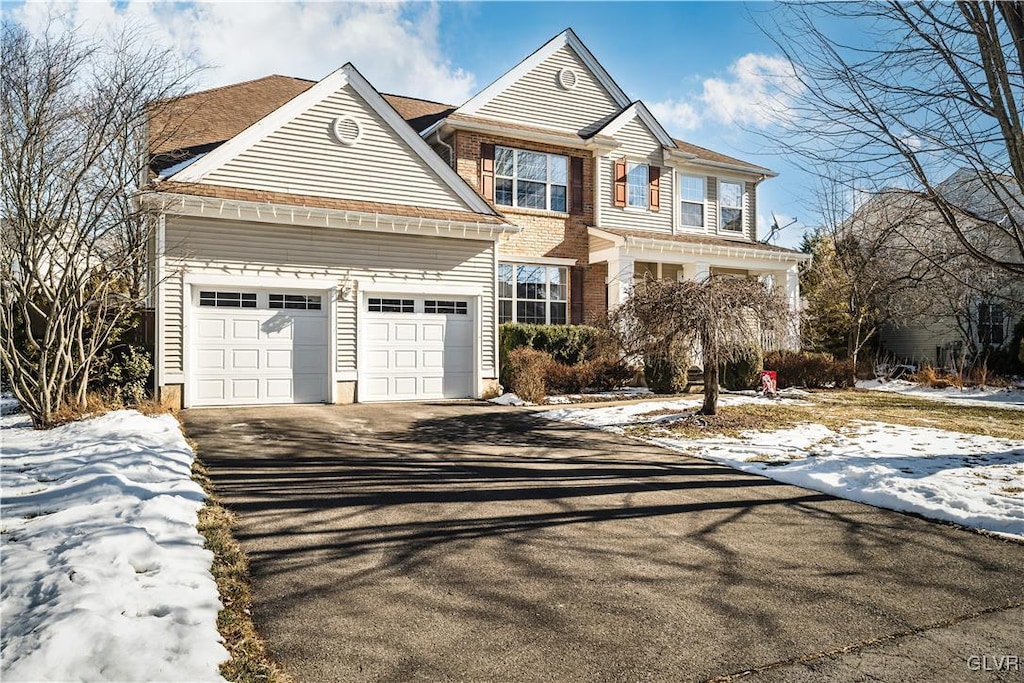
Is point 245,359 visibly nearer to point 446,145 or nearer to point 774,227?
point 446,145

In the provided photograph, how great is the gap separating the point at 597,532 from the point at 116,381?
998 cm

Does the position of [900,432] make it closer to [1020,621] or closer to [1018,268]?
[1018,268]

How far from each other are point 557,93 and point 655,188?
162 inches

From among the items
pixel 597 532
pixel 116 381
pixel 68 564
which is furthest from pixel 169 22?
pixel 597 532

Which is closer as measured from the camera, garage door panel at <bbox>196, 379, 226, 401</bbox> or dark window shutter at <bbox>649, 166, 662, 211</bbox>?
garage door panel at <bbox>196, 379, 226, 401</bbox>

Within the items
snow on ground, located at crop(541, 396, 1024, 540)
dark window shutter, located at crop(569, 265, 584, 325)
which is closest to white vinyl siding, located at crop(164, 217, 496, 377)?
dark window shutter, located at crop(569, 265, 584, 325)

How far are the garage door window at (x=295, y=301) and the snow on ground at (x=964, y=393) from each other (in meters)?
14.4

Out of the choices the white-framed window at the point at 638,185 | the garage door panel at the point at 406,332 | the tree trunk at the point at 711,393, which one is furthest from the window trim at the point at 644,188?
the tree trunk at the point at 711,393

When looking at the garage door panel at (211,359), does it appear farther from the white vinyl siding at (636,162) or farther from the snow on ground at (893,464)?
the white vinyl siding at (636,162)

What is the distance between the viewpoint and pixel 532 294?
17828 millimetres

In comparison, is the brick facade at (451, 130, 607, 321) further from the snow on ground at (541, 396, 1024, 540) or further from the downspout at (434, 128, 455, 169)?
the snow on ground at (541, 396, 1024, 540)

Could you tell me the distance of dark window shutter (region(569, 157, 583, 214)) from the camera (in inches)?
727

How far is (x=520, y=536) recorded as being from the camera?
193 inches

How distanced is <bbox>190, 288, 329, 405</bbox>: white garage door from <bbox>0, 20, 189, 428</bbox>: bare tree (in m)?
1.61
